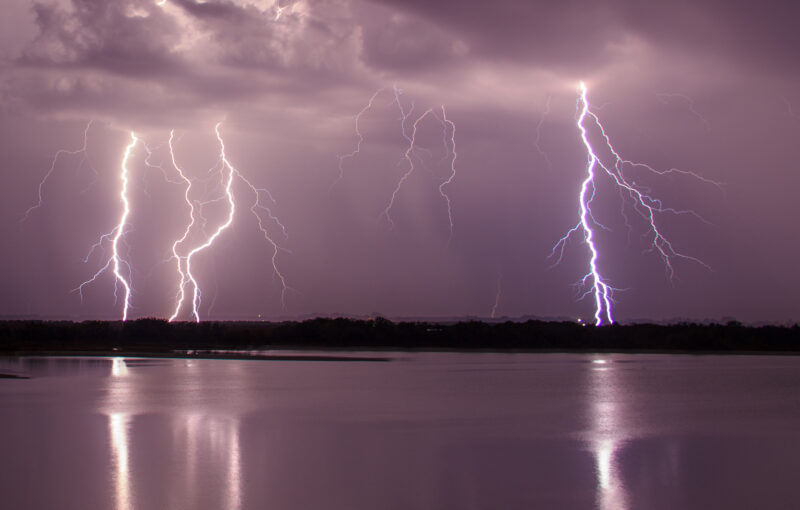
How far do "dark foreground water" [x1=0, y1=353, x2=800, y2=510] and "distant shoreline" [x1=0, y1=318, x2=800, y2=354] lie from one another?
4511 cm

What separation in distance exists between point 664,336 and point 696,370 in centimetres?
3418

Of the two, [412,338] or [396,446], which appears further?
[412,338]

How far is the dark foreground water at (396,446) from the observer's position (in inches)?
528

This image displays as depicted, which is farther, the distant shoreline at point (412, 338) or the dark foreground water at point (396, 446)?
the distant shoreline at point (412, 338)

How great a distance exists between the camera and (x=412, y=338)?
8700cm

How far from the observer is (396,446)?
1834cm

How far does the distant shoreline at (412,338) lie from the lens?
78312 mm

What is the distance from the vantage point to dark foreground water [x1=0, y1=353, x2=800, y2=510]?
13.4m

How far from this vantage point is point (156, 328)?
3669 inches

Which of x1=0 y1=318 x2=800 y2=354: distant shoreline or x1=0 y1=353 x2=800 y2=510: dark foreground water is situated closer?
x1=0 y1=353 x2=800 y2=510: dark foreground water

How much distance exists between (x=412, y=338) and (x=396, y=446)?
226ft

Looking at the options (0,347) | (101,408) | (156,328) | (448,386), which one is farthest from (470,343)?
(101,408)

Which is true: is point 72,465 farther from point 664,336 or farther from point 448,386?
point 664,336

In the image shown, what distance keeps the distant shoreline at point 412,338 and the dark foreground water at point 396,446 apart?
4511 centimetres
